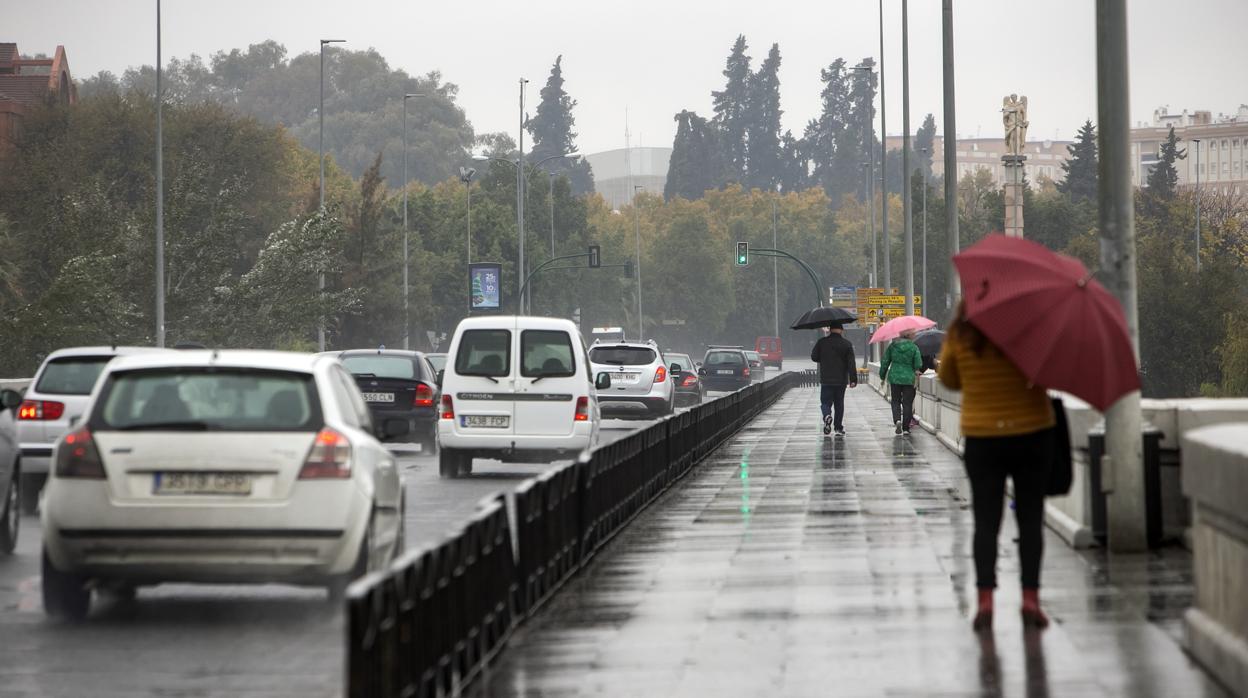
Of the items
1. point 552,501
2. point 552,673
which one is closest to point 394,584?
point 552,673

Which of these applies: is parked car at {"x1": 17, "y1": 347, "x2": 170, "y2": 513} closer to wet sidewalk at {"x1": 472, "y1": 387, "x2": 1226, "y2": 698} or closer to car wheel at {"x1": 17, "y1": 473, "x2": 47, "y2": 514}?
car wheel at {"x1": 17, "y1": 473, "x2": 47, "y2": 514}

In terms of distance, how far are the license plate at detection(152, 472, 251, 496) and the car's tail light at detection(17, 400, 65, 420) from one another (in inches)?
337

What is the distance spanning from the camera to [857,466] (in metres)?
23.5

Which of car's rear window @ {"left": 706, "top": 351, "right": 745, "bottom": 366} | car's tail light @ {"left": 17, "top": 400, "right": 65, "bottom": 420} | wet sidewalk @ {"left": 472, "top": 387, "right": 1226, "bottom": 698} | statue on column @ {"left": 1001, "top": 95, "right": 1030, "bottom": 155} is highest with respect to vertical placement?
statue on column @ {"left": 1001, "top": 95, "right": 1030, "bottom": 155}

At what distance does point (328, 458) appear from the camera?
35.3 ft

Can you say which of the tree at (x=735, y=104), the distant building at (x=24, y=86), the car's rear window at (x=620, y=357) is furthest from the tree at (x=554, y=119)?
the car's rear window at (x=620, y=357)

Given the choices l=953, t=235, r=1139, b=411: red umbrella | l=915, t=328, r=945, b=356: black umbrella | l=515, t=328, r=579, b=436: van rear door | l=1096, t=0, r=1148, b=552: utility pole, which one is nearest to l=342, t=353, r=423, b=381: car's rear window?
l=515, t=328, r=579, b=436: van rear door

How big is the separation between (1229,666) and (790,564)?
515cm

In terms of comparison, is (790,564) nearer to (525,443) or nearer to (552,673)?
(552,673)

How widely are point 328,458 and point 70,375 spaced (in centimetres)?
903

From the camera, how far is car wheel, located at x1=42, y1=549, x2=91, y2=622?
10.6 m

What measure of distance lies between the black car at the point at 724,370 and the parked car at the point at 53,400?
46.1m

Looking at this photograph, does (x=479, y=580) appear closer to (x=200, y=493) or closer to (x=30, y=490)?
(x=200, y=493)

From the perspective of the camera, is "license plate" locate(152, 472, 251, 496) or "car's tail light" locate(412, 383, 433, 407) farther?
"car's tail light" locate(412, 383, 433, 407)
